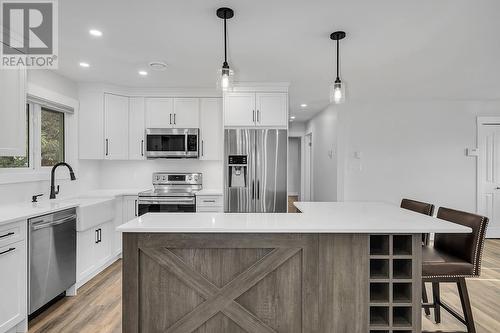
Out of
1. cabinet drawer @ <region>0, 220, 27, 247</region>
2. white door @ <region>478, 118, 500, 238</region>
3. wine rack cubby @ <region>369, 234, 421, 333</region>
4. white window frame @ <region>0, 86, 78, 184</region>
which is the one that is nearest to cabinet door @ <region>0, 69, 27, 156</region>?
white window frame @ <region>0, 86, 78, 184</region>

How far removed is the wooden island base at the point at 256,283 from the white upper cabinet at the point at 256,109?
2.41 m

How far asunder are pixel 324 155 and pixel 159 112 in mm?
3459

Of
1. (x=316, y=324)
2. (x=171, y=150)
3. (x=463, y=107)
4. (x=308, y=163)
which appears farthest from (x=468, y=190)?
(x=171, y=150)

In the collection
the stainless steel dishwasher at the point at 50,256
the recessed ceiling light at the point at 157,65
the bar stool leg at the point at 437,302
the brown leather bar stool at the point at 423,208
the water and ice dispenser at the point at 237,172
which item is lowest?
the bar stool leg at the point at 437,302

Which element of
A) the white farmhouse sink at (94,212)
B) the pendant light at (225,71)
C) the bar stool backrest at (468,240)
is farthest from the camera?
the white farmhouse sink at (94,212)

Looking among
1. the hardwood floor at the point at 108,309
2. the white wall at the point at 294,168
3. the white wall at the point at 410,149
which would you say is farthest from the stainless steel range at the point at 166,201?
the white wall at the point at 294,168

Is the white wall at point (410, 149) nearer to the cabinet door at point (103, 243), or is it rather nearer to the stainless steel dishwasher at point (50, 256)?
the cabinet door at point (103, 243)

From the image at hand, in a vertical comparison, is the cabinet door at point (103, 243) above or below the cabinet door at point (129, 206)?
below

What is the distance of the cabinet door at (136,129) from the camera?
4281mm

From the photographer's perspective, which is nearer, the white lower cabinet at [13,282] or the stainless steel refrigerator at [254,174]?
the white lower cabinet at [13,282]

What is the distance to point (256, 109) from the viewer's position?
157 inches

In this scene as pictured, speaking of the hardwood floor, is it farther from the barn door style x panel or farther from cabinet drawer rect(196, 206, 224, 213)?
cabinet drawer rect(196, 206, 224, 213)

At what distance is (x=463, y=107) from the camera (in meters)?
5.08

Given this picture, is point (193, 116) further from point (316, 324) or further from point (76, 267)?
point (316, 324)
